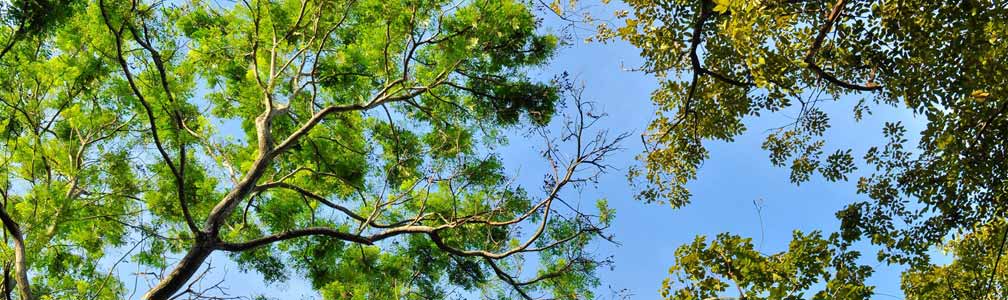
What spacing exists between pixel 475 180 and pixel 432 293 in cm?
199

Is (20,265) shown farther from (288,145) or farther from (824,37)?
(824,37)

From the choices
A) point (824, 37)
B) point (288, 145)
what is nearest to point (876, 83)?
point (824, 37)

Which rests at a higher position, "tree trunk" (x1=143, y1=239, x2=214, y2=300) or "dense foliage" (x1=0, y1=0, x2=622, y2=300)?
"dense foliage" (x1=0, y1=0, x2=622, y2=300)

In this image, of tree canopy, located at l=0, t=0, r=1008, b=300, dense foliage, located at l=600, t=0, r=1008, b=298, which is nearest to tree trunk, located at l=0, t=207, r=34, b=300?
tree canopy, located at l=0, t=0, r=1008, b=300

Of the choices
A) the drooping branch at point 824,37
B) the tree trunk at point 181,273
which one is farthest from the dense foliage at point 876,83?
the tree trunk at point 181,273

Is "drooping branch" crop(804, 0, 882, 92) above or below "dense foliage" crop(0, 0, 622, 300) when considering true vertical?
below

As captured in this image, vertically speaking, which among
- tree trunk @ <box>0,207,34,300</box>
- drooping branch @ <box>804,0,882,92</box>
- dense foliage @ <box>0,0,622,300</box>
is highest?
dense foliage @ <box>0,0,622,300</box>

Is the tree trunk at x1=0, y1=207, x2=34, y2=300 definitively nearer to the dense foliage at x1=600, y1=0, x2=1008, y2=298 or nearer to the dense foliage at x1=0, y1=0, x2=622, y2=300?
the dense foliage at x1=0, y1=0, x2=622, y2=300

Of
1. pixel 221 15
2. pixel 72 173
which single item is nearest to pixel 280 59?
pixel 221 15

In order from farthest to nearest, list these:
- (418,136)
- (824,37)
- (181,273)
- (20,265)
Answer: (418,136), (181,273), (20,265), (824,37)

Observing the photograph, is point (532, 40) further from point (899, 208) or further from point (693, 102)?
point (899, 208)

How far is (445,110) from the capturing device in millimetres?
9617

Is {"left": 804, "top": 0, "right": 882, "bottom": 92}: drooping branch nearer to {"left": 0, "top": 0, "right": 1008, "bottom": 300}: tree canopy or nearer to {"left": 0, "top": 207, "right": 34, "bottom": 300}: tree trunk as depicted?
{"left": 0, "top": 0, "right": 1008, "bottom": 300}: tree canopy

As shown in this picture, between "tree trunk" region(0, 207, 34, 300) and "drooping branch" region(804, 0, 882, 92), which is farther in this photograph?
"tree trunk" region(0, 207, 34, 300)
